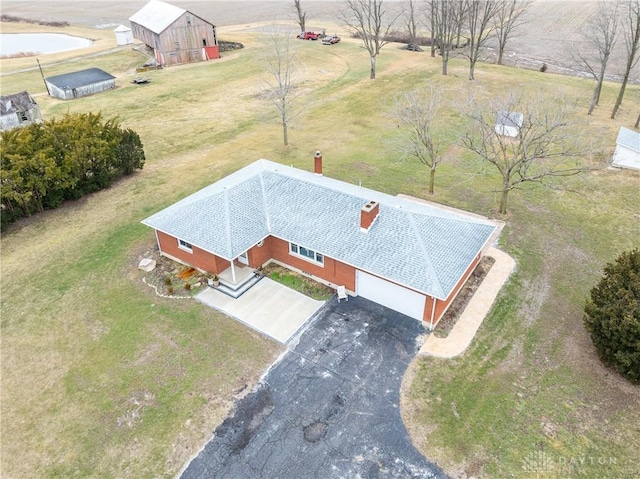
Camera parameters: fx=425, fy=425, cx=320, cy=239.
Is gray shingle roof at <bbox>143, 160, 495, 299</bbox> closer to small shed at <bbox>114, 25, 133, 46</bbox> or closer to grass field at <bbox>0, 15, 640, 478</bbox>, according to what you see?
grass field at <bbox>0, 15, 640, 478</bbox>

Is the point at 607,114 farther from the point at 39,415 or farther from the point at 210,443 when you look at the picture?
the point at 39,415

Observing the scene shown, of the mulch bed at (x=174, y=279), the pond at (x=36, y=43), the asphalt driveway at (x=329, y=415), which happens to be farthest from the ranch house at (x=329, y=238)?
the pond at (x=36, y=43)

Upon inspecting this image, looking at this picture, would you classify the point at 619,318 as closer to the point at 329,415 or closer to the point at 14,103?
the point at 329,415

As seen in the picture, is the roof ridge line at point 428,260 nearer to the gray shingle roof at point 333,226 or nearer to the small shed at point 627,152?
the gray shingle roof at point 333,226

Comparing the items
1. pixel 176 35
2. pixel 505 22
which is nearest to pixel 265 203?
pixel 176 35

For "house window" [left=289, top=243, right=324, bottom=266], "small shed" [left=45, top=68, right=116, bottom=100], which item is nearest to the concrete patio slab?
"house window" [left=289, top=243, right=324, bottom=266]

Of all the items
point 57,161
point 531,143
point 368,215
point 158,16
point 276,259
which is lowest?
point 276,259

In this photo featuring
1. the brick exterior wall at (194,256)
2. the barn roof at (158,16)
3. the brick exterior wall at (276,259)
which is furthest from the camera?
the barn roof at (158,16)
